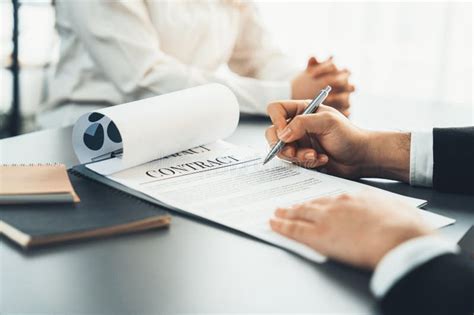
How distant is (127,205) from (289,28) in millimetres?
2787

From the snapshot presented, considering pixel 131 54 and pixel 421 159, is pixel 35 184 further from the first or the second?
pixel 131 54

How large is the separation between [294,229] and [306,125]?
313mm

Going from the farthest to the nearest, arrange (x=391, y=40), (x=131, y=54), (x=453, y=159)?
1. (x=391, y=40)
2. (x=131, y=54)
3. (x=453, y=159)

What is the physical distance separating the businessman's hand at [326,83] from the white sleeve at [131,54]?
0.34 feet

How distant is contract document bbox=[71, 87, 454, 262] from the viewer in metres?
0.75

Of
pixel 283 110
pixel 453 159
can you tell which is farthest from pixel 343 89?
pixel 453 159

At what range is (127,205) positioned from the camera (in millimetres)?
756

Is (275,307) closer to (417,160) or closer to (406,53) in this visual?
(417,160)

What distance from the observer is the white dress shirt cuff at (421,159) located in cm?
94

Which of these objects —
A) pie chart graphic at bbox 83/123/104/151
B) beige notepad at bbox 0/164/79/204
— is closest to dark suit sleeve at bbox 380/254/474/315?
beige notepad at bbox 0/164/79/204

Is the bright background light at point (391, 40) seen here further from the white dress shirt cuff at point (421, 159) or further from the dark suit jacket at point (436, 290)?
the dark suit jacket at point (436, 290)

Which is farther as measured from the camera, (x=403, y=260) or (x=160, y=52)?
(x=160, y=52)

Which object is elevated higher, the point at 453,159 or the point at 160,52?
the point at 160,52

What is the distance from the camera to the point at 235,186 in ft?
2.79
